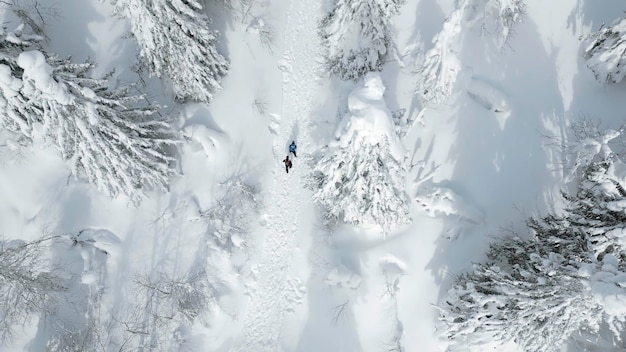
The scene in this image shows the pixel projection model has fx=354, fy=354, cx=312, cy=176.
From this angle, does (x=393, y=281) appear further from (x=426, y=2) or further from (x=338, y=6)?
(x=426, y=2)

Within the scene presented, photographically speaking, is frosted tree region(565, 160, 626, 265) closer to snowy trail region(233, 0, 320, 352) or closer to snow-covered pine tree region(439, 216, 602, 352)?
snow-covered pine tree region(439, 216, 602, 352)

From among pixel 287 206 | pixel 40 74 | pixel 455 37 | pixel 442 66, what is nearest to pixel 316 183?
pixel 287 206

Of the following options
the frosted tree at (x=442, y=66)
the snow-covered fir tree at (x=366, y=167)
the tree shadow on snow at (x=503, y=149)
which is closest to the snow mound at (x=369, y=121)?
the snow-covered fir tree at (x=366, y=167)

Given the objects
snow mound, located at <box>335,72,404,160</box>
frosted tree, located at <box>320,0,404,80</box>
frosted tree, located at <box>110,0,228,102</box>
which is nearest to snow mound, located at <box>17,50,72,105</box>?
frosted tree, located at <box>110,0,228,102</box>

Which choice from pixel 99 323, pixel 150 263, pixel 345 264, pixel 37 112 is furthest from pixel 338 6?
pixel 99 323

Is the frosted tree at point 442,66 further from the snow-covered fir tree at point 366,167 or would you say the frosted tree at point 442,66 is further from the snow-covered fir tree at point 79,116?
the snow-covered fir tree at point 79,116

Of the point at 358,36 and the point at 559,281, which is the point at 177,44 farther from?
the point at 559,281
